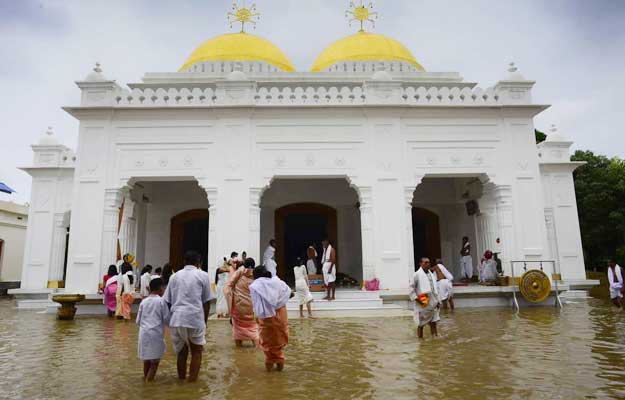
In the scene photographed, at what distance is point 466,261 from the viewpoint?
45.1 ft

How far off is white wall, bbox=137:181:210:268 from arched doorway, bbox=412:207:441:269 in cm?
774

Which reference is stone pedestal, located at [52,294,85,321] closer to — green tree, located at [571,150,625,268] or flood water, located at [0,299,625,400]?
flood water, located at [0,299,625,400]

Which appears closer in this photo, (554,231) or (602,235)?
(554,231)

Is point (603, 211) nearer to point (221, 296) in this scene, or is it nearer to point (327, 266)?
point (327, 266)

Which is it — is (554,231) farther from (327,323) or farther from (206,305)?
(206,305)

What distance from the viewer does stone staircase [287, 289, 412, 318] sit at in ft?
32.3

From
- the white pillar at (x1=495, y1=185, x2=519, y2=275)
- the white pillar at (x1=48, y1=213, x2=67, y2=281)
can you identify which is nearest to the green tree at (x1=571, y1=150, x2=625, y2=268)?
the white pillar at (x1=495, y1=185, x2=519, y2=275)

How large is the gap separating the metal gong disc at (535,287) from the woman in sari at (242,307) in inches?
295

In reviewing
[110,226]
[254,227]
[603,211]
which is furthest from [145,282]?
[603,211]

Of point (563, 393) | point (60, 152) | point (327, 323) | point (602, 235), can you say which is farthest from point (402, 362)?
point (602, 235)

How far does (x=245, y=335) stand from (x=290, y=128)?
278 inches

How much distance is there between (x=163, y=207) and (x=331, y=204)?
5935 mm

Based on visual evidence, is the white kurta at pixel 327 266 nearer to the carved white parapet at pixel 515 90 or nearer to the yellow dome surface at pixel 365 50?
the carved white parapet at pixel 515 90

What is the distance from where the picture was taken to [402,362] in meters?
5.19
